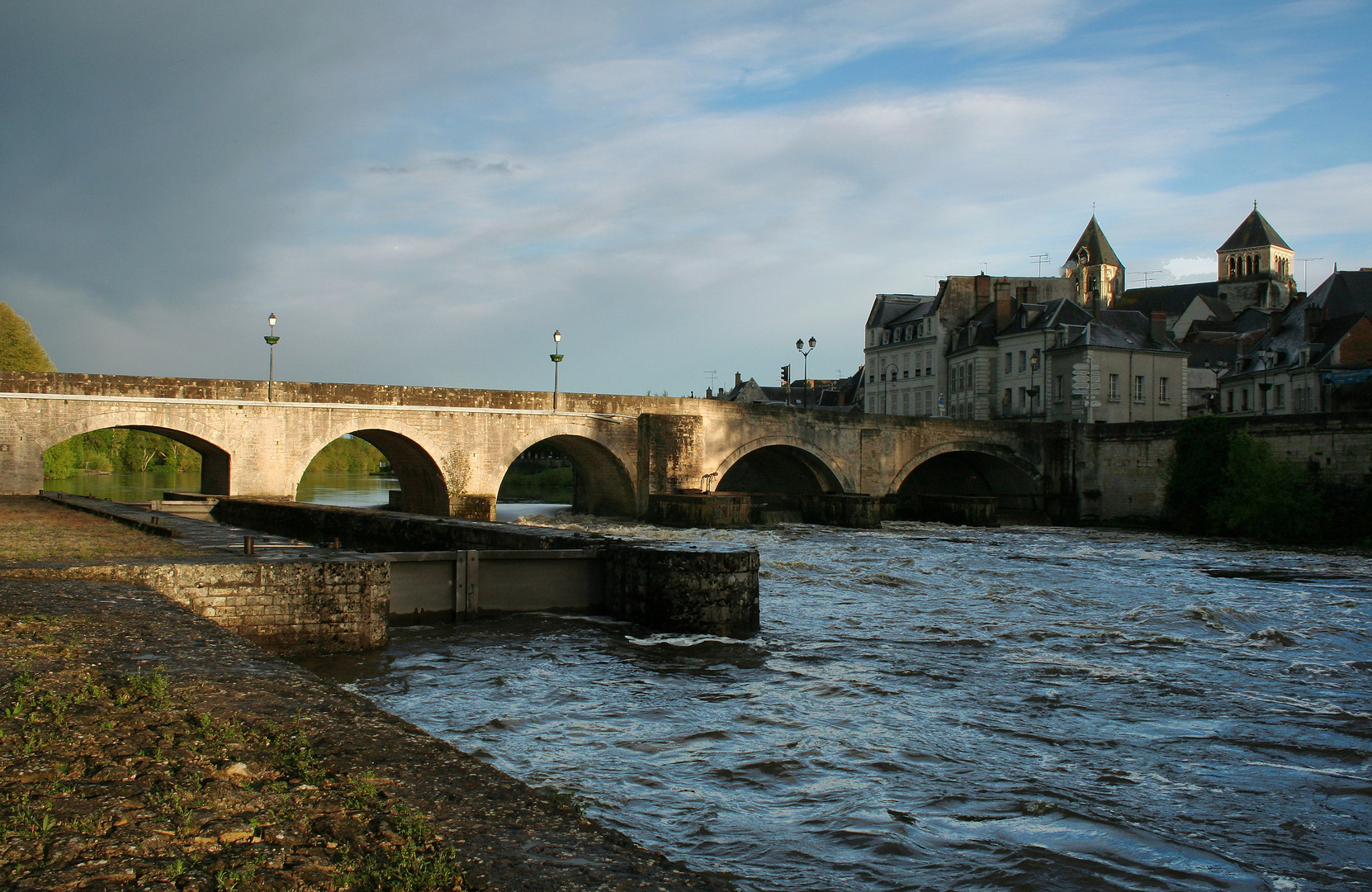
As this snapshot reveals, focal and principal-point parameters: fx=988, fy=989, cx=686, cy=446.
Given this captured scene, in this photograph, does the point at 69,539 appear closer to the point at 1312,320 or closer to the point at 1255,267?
the point at 1312,320

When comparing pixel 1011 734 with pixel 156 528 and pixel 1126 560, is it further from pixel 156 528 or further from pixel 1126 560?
pixel 1126 560

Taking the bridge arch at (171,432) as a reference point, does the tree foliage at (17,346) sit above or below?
above

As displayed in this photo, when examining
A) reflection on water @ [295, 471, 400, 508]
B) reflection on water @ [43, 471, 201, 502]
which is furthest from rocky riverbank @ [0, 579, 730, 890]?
reflection on water @ [43, 471, 201, 502]

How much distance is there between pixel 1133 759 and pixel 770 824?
124 inches

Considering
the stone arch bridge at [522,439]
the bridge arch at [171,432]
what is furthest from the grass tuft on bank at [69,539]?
the stone arch bridge at [522,439]

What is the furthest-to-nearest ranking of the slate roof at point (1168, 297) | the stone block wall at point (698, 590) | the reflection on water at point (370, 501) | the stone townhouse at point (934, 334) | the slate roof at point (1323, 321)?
1. the slate roof at point (1168, 297)
2. the stone townhouse at point (934, 334)
3. the slate roof at point (1323, 321)
4. the reflection on water at point (370, 501)
5. the stone block wall at point (698, 590)

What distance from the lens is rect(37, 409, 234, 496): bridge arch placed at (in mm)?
22859

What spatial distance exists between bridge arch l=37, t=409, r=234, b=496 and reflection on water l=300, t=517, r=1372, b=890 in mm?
16406

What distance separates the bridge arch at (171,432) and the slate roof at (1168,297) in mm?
65801

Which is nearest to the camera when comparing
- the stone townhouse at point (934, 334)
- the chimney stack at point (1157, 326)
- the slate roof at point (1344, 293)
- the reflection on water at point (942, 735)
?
the reflection on water at point (942, 735)

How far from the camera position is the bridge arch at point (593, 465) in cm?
3047

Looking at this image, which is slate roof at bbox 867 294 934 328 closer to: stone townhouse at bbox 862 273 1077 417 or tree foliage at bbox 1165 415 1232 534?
stone townhouse at bbox 862 273 1077 417

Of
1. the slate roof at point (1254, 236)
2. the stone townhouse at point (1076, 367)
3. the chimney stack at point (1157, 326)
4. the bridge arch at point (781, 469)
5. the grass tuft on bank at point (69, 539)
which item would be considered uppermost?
the slate roof at point (1254, 236)

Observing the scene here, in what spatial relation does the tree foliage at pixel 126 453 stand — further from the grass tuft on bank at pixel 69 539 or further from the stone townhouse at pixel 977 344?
the grass tuft on bank at pixel 69 539
